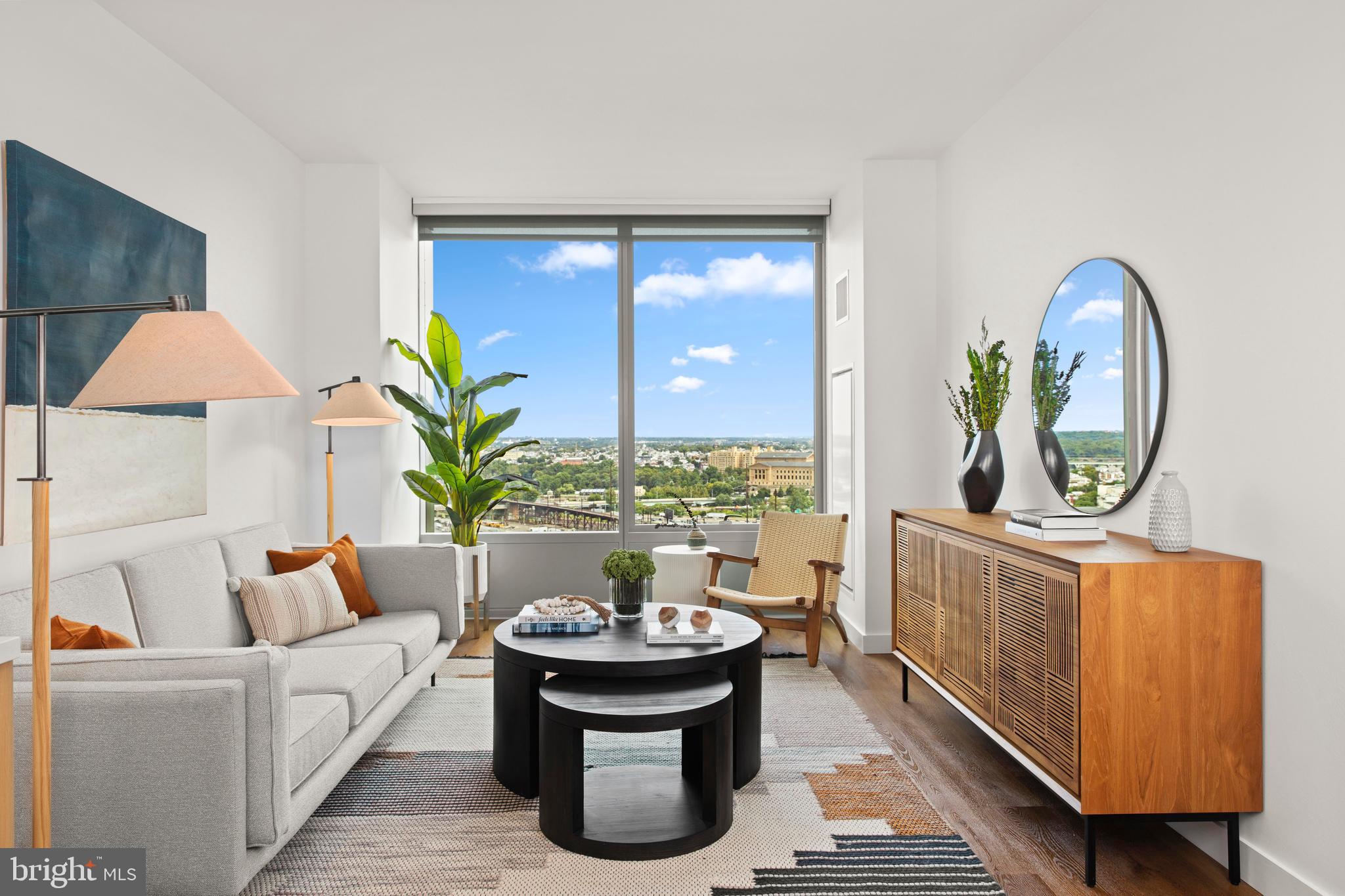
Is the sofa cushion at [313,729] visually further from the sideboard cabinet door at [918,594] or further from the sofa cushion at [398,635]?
the sideboard cabinet door at [918,594]

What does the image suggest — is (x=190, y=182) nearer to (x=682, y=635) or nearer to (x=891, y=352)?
(x=682, y=635)

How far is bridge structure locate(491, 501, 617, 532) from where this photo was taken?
5562 mm

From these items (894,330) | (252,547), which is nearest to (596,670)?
(252,547)

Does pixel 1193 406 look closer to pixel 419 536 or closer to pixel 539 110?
pixel 539 110

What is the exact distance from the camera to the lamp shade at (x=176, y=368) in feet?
6.00

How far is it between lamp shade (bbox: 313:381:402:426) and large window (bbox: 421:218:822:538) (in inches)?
54.7

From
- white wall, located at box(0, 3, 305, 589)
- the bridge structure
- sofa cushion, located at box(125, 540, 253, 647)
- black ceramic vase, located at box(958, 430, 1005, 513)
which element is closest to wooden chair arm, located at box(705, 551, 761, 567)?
the bridge structure

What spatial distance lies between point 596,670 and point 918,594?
162cm

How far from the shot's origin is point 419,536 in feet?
17.7

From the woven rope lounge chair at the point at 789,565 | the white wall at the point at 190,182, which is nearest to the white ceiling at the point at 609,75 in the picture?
the white wall at the point at 190,182

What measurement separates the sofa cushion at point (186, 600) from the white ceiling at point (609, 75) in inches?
79.7

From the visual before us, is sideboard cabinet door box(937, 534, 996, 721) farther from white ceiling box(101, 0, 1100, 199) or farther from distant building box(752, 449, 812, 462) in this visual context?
distant building box(752, 449, 812, 462)

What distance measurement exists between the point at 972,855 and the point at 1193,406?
152 centimetres

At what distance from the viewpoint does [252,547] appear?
3477 millimetres
